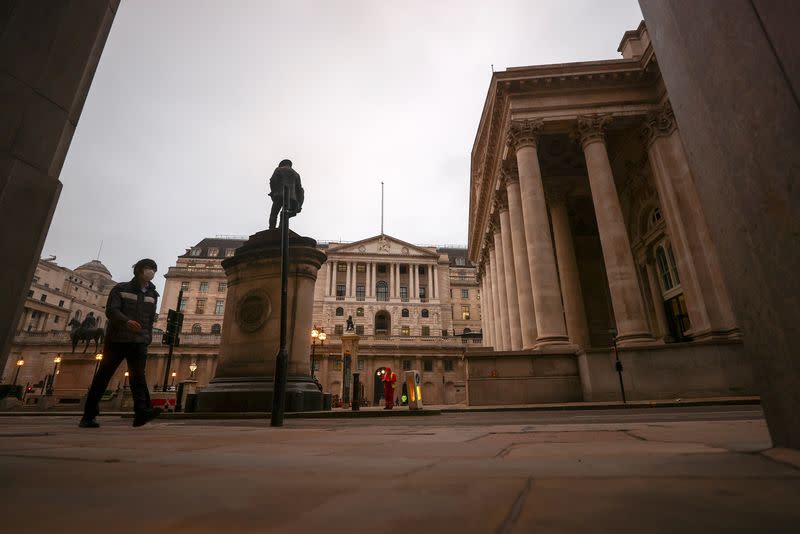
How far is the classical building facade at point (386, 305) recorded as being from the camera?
4931 centimetres

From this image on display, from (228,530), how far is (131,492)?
0.59 meters

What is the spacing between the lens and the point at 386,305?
60938 millimetres

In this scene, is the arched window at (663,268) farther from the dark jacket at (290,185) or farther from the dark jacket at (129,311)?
the dark jacket at (129,311)

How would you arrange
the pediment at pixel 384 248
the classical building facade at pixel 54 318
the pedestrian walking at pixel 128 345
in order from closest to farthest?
the pedestrian walking at pixel 128 345 → the classical building facade at pixel 54 318 → the pediment at pixel 384 248

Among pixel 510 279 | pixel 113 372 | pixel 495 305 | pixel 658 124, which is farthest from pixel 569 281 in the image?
pixel 113 372

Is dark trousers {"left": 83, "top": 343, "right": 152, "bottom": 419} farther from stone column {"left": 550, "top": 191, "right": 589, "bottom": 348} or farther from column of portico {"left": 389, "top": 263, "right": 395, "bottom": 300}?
column of portico {"left": 389, "top": 263, "right": 395, "bottom": 300}

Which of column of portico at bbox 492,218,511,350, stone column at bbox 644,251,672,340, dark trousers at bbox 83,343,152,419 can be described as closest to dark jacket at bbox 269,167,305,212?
dark trousers at bbox 83,343,152,419

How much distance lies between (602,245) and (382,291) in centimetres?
4885

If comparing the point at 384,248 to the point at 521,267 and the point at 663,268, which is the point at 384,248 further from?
A: the point at 663,268

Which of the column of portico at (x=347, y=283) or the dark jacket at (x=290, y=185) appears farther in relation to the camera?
the column of portico at (x=347, y=283)

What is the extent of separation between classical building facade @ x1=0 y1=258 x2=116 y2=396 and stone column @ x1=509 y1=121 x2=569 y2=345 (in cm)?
2129

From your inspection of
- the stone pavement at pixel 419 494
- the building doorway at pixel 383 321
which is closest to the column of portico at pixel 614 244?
the stone pavement at pixel 419 494

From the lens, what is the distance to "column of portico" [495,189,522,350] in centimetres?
2267

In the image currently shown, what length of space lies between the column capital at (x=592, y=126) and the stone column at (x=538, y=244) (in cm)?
189
